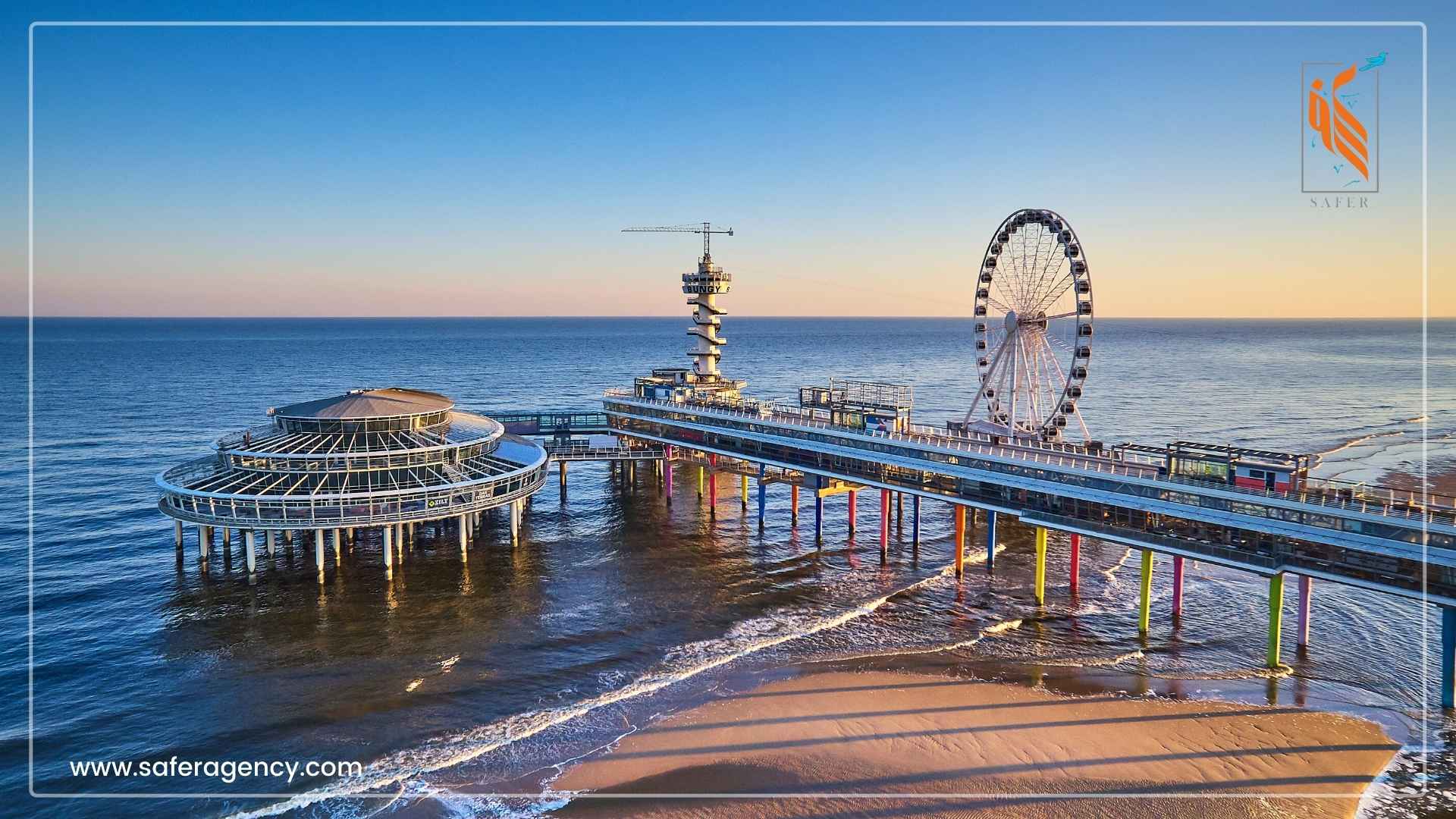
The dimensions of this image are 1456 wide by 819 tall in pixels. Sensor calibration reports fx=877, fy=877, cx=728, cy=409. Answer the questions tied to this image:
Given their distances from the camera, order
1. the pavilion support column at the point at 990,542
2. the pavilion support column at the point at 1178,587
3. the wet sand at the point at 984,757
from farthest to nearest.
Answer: the pavilion support column at the point at 990,542 → the pavilion support column at the point at 1178,587 → the wet sand at the point at 984,757

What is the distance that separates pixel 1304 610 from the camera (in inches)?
1697

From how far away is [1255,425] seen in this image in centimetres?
11581

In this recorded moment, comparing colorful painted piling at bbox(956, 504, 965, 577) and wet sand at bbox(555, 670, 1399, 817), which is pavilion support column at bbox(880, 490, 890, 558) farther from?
wet sand at bbox(555, 670, 1399, 817)

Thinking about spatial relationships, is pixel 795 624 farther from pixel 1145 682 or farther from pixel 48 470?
pixel 48 470

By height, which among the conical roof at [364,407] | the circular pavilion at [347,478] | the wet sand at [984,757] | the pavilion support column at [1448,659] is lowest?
the wet sand at [984,757]

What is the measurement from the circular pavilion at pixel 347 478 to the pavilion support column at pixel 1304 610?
46519mm

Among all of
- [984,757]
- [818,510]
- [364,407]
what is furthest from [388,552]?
[984,757]

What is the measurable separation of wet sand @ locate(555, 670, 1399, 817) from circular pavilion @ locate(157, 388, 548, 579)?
27.0 metres

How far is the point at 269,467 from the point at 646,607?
2667cm

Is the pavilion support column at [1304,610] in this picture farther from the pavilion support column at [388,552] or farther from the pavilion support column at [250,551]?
the pavilion support column at [250,551]

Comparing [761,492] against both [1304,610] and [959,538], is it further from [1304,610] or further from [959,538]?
[1304,610]

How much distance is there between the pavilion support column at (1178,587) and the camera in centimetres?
4772

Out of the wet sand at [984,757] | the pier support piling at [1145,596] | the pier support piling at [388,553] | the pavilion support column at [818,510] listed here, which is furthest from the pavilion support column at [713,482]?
the pier support piling at [1145,596]

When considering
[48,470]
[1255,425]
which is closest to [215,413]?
[48,470]
